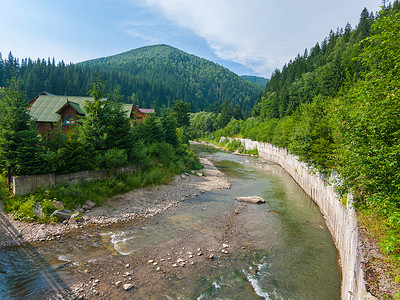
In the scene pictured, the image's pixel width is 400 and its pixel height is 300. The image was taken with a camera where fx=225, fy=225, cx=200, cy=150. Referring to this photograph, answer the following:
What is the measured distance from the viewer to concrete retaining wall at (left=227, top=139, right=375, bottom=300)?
893 centimetres

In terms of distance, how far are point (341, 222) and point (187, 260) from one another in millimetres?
10613

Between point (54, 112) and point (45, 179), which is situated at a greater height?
point (54, 112)

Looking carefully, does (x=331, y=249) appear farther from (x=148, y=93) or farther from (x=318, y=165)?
(x=148, y=93)

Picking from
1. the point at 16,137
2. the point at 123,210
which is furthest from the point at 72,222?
the point at 16,137

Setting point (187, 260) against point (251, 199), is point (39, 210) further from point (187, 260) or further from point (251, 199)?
point (251, 199)

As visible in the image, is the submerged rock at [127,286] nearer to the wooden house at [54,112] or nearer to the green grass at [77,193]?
the green grass at [77,193]

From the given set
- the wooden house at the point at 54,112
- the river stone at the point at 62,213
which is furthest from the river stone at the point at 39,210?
the wooden house at the point at 54,112

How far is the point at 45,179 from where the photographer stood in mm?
18891

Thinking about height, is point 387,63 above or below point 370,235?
above

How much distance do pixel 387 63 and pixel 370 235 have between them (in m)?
7.94

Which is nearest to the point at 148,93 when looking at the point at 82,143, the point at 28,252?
the point at 82,143

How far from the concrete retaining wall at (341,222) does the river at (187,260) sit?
3.14 feet

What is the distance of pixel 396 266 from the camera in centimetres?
799

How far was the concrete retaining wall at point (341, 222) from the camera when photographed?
8930mm
